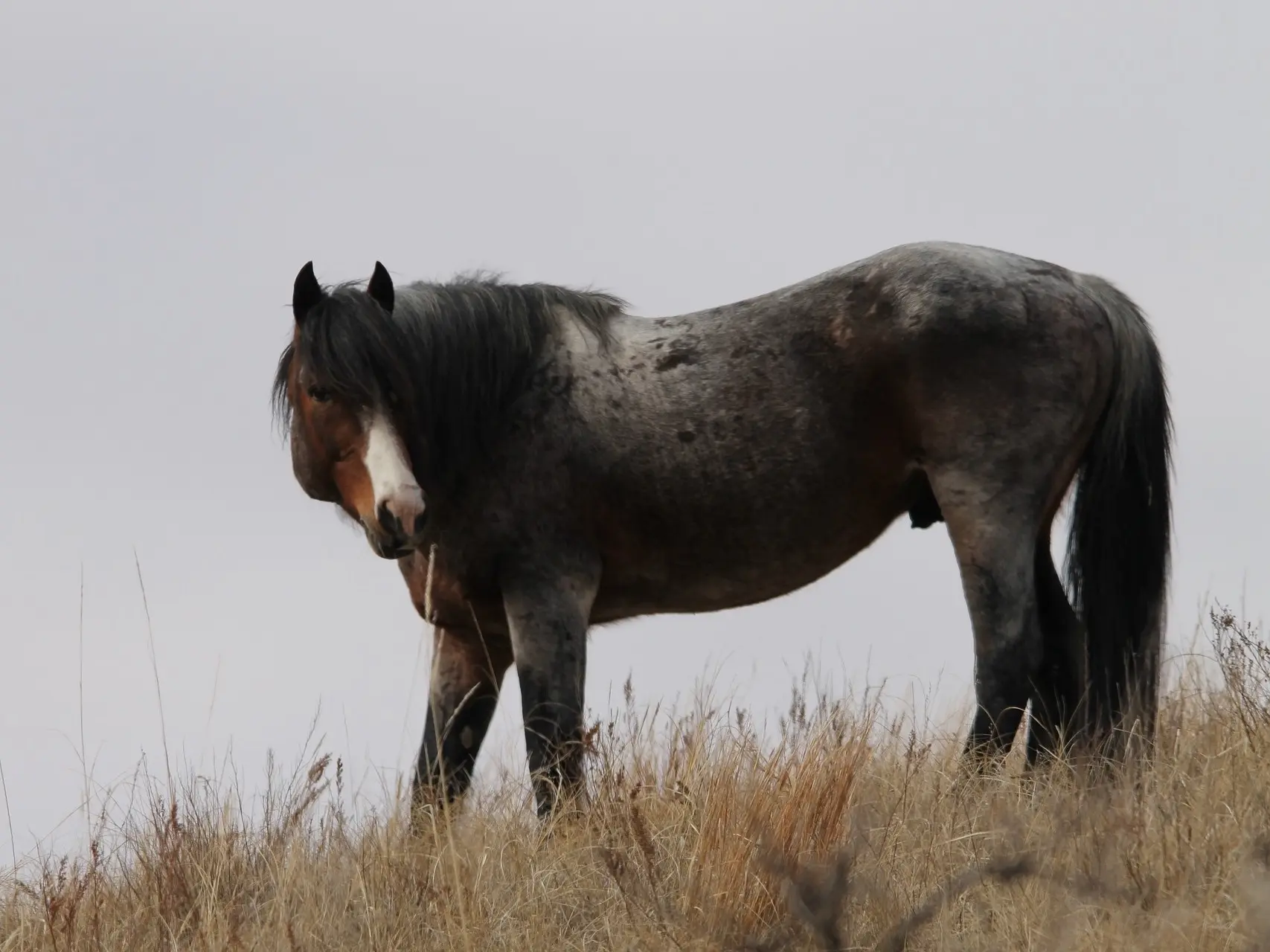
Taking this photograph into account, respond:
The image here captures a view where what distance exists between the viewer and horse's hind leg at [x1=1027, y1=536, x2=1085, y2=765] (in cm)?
629

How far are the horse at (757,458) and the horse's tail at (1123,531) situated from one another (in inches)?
0.4

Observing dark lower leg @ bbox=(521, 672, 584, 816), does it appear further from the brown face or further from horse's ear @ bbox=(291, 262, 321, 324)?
horse's ear @ bbox=(291, 262, 321, 324)

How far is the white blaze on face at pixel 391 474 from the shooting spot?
5.30 m

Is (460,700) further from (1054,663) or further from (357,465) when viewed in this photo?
(1054,663)

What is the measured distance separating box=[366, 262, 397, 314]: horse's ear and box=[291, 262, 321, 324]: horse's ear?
0.21 m

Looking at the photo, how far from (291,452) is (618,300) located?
159 cm

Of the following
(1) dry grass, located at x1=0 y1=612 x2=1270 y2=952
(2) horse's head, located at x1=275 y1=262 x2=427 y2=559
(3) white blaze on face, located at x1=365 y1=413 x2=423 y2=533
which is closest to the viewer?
(1) dry grass, located at x1=0 y1=612 x2=1270 y2=952

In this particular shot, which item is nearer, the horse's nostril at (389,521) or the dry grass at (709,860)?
the dry grass at (709,860)

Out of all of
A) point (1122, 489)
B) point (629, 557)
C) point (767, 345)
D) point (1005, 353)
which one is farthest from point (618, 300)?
point (1122, 489)

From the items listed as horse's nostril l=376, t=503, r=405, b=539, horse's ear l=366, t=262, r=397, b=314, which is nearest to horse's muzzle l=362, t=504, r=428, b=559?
horse's nostril l=376, t=503, r=405, b=539

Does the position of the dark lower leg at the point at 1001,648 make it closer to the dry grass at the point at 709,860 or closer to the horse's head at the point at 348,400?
the dry grass at the point at 709,860

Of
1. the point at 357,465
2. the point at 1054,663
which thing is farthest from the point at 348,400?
the point at 1054,663

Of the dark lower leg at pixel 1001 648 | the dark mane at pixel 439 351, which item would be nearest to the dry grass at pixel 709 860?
the dark lower leg at pixel 1001 648

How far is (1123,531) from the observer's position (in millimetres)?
6250
